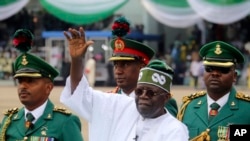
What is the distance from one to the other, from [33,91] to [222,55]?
5.20ft

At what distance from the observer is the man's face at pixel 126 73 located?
5969 millimetres

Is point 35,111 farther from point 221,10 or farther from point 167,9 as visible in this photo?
point 167,9

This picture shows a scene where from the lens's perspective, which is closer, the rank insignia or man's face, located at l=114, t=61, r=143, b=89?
the rank insignia

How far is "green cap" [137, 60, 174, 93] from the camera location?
4344 millimetres

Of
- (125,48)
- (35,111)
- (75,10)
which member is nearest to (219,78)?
(125,48)

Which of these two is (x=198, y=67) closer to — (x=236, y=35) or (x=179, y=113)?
(x=236, y=35)

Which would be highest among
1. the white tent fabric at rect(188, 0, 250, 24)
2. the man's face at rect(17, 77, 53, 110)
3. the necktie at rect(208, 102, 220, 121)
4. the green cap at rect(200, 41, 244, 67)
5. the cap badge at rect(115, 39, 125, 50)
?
the white tent fabric at rect(188, 0, 250, 24)

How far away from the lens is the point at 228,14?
17156 millimetres

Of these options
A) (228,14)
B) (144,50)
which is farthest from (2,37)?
(144,50)

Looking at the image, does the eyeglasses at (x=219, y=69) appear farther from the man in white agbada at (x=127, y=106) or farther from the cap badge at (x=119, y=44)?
the man in white agbada at (x=127, y=106)

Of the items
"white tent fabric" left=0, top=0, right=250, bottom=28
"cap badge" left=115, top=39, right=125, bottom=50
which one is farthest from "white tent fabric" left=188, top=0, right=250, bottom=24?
"cap badge" left=115, top=39, right=125, bottom=50

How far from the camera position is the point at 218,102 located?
224 inches

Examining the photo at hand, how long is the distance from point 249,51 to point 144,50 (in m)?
22.0

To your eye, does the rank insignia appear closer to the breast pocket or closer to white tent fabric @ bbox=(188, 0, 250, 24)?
the breast pocket
